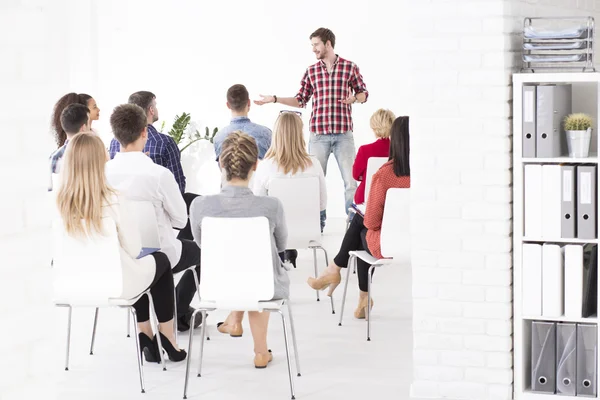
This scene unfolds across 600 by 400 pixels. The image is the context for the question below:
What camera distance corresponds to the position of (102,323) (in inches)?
222

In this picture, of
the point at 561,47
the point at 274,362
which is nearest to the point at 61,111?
the point at 274,362

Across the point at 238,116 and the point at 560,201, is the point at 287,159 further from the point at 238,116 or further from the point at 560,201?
the point at 560,201

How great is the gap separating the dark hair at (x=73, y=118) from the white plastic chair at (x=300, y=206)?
1.24 metres

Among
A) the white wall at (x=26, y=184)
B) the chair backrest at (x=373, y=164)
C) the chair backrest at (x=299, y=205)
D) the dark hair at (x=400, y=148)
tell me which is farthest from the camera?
the chair backrest at (x=373, y=164)

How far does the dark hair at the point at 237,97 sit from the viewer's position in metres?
6.45

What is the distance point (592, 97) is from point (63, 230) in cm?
247

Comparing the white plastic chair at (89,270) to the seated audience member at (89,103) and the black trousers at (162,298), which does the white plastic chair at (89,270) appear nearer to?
the black trousers at (162,298)

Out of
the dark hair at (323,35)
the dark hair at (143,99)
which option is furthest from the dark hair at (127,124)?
the dark hair at (323,35)

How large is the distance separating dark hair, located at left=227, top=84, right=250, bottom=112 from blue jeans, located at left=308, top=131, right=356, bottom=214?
5.76 ft

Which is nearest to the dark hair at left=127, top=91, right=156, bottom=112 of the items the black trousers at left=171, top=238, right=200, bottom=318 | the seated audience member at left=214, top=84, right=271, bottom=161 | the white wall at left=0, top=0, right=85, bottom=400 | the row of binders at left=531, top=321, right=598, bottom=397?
the seated audience member at left=214, top=84, right=271, bottom=161

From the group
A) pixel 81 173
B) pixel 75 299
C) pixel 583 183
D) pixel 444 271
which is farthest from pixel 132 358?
pixel 583 183

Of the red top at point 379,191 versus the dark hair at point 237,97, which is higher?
the dark hair at point 237,97

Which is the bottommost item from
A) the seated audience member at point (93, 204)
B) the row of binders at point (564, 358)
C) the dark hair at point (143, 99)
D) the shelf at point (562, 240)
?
the row of binders at point (564, 358)

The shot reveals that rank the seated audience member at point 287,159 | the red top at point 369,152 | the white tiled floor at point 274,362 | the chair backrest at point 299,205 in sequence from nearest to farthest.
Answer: the white tiled floor at point 274,362, the chair backrest at point 299,205, the seated audience member at point 287,159, the red top at point 369,152
